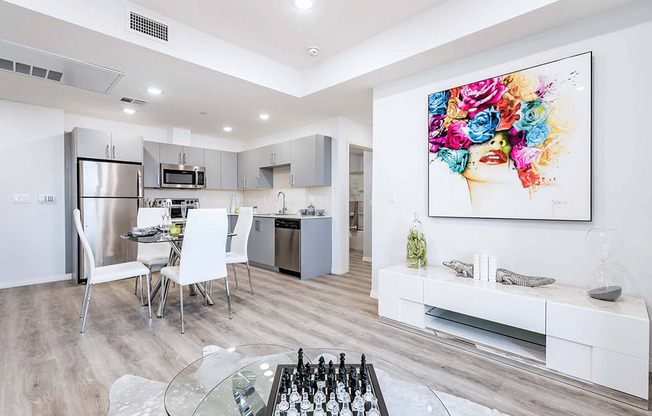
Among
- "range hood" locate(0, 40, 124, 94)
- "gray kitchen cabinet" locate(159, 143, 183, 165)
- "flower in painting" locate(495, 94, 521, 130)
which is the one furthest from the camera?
"gray kitchen cabinet" locate(159, 143, 183, 165)

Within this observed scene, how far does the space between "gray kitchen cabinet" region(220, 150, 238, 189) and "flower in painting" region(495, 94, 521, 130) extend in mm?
4890

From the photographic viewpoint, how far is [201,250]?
2.73 metres

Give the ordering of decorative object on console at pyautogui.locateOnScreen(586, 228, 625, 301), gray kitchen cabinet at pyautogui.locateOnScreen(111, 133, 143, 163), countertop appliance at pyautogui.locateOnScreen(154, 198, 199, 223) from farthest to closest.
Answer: countertop appliance at pyautogui.locateOnScreen(154, 198, 199, 223)
gray kitchen cabinet at pyautogui.locateOnScreen(111, 133, 143, 163)
decorative object on console at pyautogui.locateOnScreen(586, 228, 625, 301)

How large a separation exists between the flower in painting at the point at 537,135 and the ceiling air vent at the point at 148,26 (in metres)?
3.17

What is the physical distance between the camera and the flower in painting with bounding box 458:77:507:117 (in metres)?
2.54

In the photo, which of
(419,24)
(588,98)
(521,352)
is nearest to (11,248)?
(419,24)

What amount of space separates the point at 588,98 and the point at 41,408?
3.90 m

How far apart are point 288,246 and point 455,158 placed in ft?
8.99

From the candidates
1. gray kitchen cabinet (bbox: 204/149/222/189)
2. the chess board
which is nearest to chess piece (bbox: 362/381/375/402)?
the chess board

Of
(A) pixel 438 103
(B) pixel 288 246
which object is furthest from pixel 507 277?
(B) pixel 288 246

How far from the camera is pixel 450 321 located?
8.40ft

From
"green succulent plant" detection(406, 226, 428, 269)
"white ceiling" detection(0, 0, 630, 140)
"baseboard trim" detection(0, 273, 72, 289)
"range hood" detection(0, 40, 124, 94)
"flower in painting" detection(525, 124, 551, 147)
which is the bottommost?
"baseboard trim" detection(0, 273, 72, 289)

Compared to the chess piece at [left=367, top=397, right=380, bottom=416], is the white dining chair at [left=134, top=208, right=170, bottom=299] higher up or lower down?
higher up

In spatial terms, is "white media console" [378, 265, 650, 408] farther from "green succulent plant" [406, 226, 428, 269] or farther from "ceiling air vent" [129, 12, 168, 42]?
"ceiling air vent" [129, 12, 168, 42]
